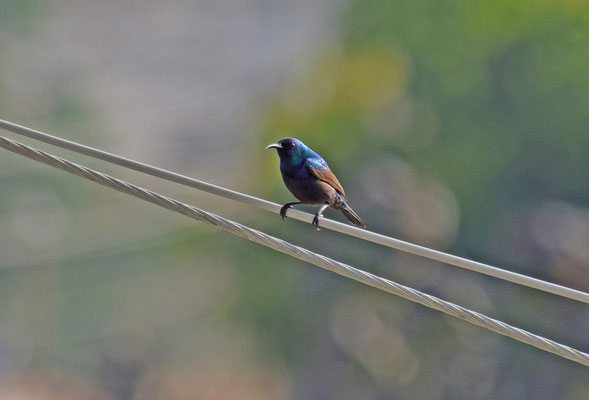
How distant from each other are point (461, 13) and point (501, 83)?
2228mm

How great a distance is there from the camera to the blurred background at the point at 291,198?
15781 millimetres

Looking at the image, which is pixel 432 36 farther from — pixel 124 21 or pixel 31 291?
pixel 124 21

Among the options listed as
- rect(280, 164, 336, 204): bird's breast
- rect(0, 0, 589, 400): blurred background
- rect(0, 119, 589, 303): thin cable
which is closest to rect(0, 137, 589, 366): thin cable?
rect(0, 119, 589, 303): thin cable

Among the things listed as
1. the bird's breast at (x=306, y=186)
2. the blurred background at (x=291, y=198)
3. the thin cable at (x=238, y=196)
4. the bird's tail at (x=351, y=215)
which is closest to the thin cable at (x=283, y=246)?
the thin cable at (x=238, y=196)

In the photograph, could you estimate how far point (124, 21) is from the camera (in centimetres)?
3002

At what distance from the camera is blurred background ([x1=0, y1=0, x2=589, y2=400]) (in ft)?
51.8

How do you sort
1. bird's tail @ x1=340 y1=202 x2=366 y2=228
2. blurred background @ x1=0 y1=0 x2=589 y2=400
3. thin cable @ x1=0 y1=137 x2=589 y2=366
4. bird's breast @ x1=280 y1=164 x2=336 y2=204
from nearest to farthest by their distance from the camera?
thin cable @ x1=0 y1=137 x2=589 y2=366 → bird's breast @ x1=280 y1=164 x2=336 y2=204 → bird's tail @ x1=340 y1=202 x2=366 y2=228 → blurred background @ x1=0 y1=0 x2=589 y2=400

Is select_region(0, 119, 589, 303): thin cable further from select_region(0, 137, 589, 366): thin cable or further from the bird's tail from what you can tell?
the bird's tail

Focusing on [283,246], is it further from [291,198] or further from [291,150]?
[291,198]

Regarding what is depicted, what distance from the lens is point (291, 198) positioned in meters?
18.2

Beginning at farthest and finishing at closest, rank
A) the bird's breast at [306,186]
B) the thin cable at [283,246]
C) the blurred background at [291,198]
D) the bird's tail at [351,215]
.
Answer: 1. the blurred background at [291,198]
2. the bird's tail at [351,215]
3. the bird's breast at [306,186]
4. the thin cable at [283,246]

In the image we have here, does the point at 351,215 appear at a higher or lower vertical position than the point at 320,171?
lower

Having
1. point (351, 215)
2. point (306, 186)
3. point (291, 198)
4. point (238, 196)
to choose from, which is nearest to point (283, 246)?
point (238, 196)

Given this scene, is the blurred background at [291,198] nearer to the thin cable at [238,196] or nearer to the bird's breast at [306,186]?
the bird's breast at [306,186]
